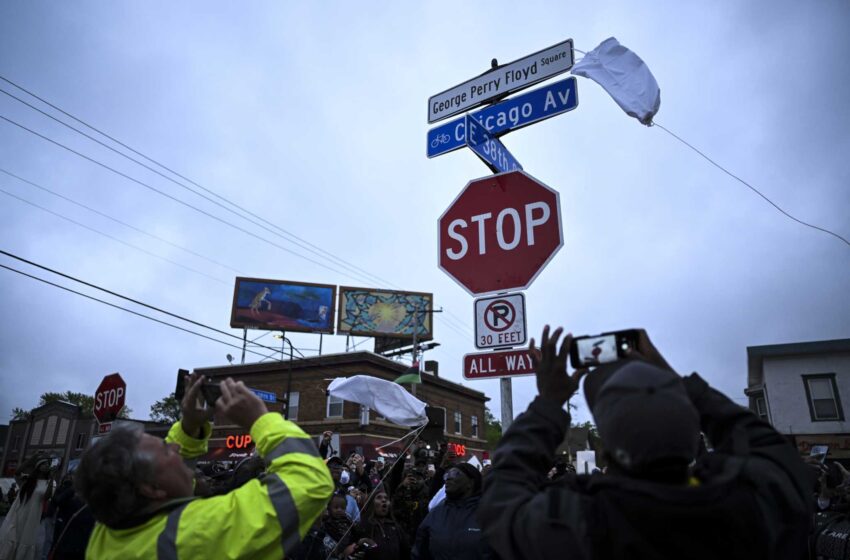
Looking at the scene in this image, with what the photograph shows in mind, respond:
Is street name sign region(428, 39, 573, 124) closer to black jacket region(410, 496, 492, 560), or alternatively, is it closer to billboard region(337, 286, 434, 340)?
black jacket region(410, 496, 492, 560)

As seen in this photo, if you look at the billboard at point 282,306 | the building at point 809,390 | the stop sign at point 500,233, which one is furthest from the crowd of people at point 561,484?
the billboard at point 282,306

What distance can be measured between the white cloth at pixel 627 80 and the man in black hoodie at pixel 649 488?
4.00 meters

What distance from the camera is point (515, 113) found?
→ 494 centimetres

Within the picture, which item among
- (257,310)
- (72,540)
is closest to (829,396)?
(72,540)

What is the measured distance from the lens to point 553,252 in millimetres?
3996

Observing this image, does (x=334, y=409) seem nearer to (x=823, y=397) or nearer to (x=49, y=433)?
(x=823, y=397)

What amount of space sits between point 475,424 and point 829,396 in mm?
Result: 24424

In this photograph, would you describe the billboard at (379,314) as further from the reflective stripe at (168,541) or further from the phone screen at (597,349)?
the phone screen at (597,349)

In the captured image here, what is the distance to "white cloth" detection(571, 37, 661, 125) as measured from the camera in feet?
16.0

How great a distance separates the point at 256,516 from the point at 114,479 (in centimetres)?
53

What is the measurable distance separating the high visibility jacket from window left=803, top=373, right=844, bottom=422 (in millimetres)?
28154

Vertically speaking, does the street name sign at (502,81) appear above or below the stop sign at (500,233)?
above

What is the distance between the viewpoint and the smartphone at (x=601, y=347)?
1.55m

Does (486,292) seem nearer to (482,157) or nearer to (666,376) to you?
(482,157)
